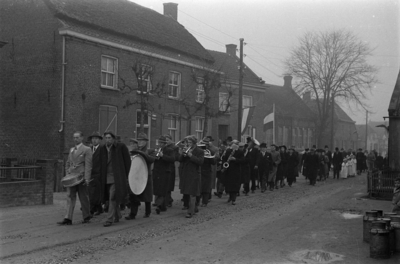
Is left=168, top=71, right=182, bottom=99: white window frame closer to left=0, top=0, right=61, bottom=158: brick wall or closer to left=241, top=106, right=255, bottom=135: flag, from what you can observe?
left=241, top=106, right=255, bottom=135: flag

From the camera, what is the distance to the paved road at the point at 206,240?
7.36m

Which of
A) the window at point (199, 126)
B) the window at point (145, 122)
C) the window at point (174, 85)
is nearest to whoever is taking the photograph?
the window at point (145, 122)

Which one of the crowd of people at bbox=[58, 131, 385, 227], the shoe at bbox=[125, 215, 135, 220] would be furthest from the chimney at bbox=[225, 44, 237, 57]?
the shoe at bbox=[125, 215, 135, 220]

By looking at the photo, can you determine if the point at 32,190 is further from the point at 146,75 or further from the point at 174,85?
the point at 174,85

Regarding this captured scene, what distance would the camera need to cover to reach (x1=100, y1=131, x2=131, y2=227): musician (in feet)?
33.2

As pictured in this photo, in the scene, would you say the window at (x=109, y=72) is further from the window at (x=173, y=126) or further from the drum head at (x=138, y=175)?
the drum head at (x=138, y=175)

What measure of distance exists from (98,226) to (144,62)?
16.0m

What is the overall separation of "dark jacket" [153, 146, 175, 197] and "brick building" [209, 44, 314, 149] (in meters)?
21.0

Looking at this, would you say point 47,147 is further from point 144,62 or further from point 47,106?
point 144,62

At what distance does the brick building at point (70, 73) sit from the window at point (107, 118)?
5 cm

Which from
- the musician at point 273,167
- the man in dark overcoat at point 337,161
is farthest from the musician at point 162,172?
the man in dark overcoat at point 337,161

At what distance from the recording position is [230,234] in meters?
9.37

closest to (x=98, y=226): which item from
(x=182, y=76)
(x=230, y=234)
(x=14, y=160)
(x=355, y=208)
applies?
(x=230, y=234)

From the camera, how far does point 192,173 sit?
39.3 feet
